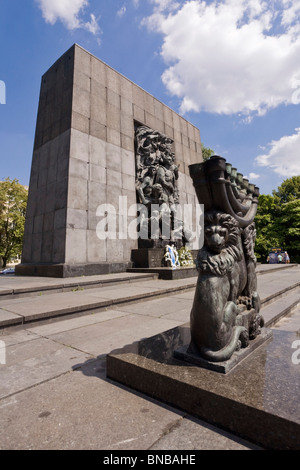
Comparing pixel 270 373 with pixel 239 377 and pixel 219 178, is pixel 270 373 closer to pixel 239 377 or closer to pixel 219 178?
pixel 239 377

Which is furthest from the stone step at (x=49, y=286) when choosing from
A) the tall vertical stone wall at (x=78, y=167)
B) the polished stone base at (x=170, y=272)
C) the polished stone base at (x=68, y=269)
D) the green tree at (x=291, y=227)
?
the green tree at (x=291, y=227)

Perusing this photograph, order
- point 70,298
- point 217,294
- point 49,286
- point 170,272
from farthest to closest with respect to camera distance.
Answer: point 170,272, point 49,286, point 70,298, point 217,294

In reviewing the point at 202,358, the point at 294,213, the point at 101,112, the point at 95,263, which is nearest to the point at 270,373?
the point at 202,358

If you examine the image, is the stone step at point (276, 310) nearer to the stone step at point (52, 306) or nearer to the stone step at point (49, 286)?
the stone step at point (52, 306)

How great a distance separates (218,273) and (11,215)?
31.2 metres

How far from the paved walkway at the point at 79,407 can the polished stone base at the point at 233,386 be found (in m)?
0.08

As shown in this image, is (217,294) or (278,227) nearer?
(217,294)

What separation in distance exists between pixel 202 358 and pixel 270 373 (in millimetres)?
555

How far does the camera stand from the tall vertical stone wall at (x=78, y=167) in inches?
388

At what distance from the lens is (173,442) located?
5.11 feet

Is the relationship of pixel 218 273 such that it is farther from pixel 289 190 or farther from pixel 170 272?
pixel 289 190

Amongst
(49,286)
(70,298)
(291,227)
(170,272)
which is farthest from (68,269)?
(291,227)

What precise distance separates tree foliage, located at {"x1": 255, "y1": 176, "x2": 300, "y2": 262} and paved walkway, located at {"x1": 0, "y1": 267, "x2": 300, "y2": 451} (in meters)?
33.9

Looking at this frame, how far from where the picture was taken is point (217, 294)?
2320 millimetres
